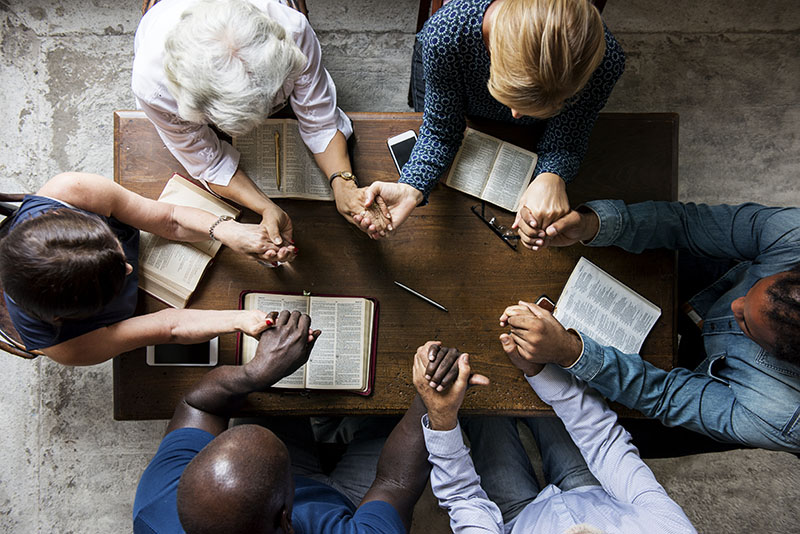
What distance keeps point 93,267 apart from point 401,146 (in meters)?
1.15

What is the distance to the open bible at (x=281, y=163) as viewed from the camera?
1.92m

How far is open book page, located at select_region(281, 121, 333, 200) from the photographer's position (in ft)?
6.32

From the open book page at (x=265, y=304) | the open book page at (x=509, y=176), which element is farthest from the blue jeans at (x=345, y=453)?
the open book page at (x=509, y=176)

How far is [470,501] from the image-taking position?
185 centimetres

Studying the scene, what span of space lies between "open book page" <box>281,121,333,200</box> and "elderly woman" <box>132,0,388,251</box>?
0.22 ft

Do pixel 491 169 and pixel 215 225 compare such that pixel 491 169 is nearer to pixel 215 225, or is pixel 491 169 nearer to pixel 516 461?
pixel 215 225

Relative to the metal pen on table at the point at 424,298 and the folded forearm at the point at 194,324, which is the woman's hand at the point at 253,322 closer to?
the folded forearm at the point at 194,324

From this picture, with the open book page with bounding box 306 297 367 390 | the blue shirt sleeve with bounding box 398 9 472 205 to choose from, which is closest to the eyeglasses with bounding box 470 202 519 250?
the blue shirt sleeve with bounding box 398 9 472 205

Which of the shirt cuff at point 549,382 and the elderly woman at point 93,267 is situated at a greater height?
the elderly woman at point 93,267

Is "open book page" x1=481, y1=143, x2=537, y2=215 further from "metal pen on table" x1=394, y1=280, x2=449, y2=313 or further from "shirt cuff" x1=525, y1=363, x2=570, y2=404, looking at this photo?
"shirt cuff" x1=525, y1=363, x2=570, y2=404

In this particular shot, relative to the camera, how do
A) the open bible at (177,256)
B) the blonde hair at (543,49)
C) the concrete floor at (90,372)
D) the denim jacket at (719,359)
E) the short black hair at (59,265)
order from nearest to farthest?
1. the blonde hair at (543,49)
2. the short black hair at (59,265)
3. the denim jacket at (719,359)
4. the open bible at (177,256)
5. the concrete floor at (90,372)

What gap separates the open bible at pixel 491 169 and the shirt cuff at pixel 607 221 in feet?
0.94

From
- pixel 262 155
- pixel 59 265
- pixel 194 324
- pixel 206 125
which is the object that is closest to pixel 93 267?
pixel 59 265

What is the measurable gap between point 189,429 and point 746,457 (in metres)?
2.92
